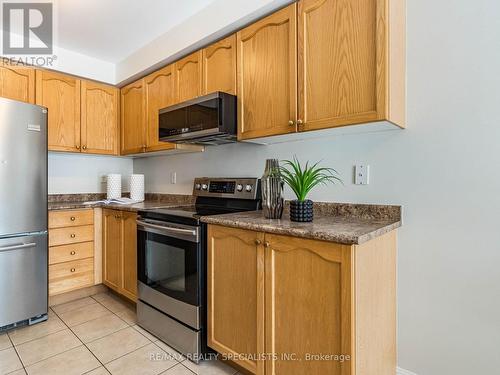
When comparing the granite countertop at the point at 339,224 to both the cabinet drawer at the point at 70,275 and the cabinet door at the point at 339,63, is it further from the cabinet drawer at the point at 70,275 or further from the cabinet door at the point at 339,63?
the cabinet drawer at the point at 70,275

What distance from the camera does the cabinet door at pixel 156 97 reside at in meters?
2.51

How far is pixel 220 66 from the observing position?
2.05 metres

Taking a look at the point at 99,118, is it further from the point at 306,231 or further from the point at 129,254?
the point at 306,231

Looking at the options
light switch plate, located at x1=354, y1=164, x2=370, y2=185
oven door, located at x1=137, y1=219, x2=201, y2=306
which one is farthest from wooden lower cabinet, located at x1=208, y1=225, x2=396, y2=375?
light switch plate, located at x1=354, y1=164, x2=370, y2=185

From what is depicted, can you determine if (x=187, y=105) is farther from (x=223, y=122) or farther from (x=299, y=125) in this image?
(x=299, y=125)

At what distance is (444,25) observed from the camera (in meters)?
1.41

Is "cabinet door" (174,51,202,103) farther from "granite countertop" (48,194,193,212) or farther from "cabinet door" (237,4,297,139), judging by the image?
"granite countertop" (48,194,193,212)

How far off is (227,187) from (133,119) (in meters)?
1.40

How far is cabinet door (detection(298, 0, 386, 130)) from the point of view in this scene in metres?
1.34

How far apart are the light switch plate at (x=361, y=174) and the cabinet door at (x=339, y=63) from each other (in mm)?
361

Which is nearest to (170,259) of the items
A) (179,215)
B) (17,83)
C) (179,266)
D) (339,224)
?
(179,266)

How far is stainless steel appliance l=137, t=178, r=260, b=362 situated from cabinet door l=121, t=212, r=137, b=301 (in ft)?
0.67

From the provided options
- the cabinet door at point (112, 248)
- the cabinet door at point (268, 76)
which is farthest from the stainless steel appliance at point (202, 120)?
the cabinet door at point (112, 248)

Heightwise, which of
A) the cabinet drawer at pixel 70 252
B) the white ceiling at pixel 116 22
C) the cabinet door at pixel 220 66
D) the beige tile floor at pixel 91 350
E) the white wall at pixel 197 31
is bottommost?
the beige tile floor at pixel 91 350
